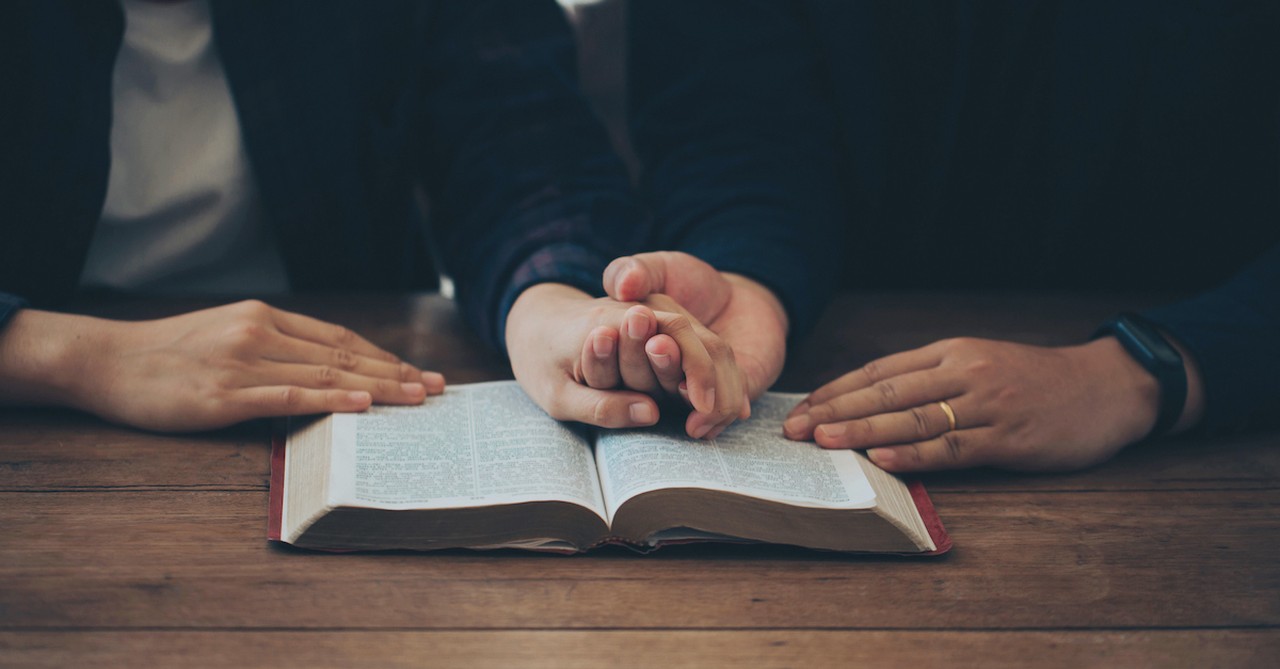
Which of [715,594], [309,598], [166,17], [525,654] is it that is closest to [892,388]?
[715,594]

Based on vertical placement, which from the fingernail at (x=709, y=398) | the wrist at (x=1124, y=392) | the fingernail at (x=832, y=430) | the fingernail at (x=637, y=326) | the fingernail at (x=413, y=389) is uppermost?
the wrist at (x=1124, y=392)

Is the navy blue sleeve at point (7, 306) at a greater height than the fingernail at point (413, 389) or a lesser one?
lesser

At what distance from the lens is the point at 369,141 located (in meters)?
1.28

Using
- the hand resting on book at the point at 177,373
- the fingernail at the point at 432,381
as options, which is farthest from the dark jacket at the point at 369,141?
the hand resting on book at the point at 177,373

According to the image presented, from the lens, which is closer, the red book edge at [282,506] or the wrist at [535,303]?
the red book edge at [282,506]

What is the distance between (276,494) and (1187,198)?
1.22 metres

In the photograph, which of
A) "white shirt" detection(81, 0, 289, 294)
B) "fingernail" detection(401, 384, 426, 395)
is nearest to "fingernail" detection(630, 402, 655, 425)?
"fingernail" detection(401, 384, 426, 395)

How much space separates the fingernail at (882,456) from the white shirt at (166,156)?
0.91m

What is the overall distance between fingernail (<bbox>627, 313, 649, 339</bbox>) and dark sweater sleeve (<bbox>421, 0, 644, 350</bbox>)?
320 mm

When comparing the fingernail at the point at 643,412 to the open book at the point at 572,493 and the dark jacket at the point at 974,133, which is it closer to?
the open book at the point at 572,493

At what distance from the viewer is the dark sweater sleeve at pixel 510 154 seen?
110 cm

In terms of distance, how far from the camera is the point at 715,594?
0.69m

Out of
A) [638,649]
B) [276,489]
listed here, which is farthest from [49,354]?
[638,649]

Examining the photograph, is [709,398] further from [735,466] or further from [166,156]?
[166,156]
